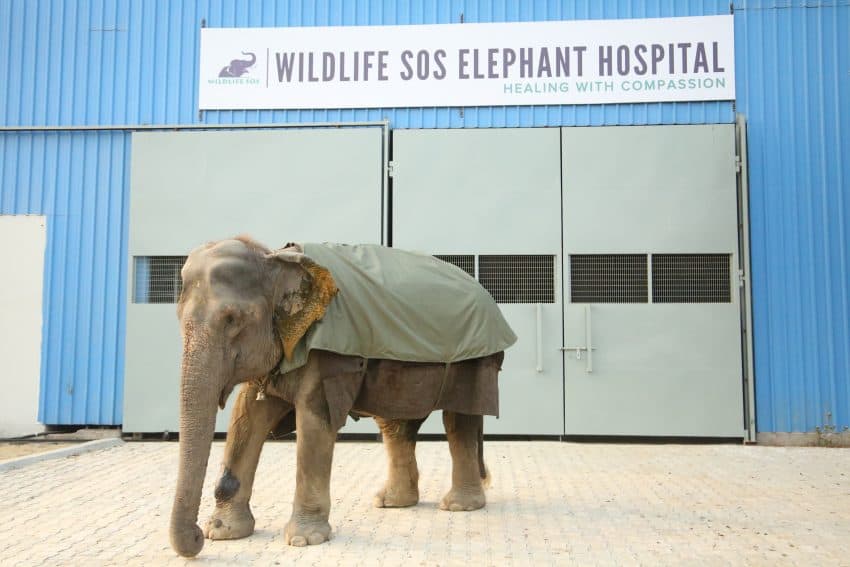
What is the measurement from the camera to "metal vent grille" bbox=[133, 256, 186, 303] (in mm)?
13344

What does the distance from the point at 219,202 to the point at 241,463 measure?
296 inches

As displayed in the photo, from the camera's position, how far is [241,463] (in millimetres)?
6602

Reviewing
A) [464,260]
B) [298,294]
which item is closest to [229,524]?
[298,294]

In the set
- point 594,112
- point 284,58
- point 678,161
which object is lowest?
point 678,161

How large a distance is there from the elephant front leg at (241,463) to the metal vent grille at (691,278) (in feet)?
25.4

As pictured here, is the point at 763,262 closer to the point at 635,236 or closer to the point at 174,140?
the point at 635,236

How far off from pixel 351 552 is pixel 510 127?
28.3 ft

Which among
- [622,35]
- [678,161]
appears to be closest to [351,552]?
[678,161]

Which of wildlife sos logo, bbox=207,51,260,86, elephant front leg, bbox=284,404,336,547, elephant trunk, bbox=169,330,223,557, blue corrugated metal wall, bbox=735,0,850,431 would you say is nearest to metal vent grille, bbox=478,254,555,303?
blue corrugated metal wall, bbox=735,0,850,431

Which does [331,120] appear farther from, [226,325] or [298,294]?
[226,325]

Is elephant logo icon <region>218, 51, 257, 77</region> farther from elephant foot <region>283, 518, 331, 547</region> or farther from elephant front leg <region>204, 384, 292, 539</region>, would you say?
elephant foot <region>283, 518, 331, 547</region>

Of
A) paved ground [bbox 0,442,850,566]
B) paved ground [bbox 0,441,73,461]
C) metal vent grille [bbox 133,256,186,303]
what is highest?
metal vent grille [bbox 133,256,186,303]

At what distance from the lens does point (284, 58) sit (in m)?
13.7

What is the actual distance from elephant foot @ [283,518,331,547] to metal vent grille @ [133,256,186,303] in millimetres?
7773
